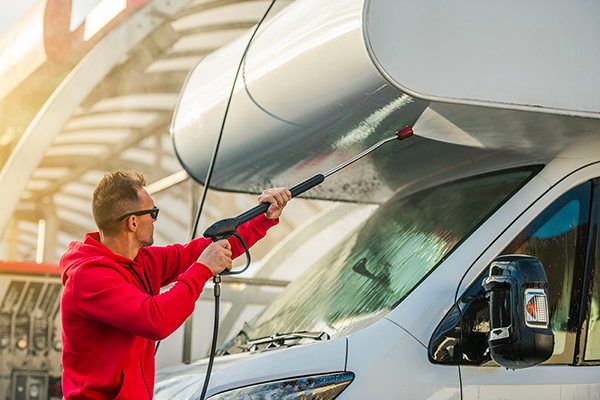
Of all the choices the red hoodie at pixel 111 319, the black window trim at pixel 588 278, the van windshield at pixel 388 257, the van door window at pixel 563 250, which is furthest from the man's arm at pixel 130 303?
the black window trim at pixel 588 278

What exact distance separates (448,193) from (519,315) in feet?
3.14

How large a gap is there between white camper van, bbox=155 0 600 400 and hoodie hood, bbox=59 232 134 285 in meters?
0.59

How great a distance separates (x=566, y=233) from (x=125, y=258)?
168 centimetres

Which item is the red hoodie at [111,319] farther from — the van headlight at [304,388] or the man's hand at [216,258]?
the van headlight at [304,388]

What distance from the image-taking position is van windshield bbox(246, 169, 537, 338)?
2609 mm

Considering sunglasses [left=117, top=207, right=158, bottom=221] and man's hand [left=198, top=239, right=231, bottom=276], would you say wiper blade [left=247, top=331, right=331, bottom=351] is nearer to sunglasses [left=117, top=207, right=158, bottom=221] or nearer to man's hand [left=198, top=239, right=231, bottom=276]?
man's hand [left=198, top=239, right=231, bottom=276]

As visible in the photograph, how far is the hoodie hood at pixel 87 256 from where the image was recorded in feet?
7.57

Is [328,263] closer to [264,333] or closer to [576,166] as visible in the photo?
[264,333]

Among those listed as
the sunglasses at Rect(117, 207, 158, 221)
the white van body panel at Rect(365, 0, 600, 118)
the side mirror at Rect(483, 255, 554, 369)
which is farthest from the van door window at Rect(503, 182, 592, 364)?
the sunglasses at Rect(117, 207, 158, 221)

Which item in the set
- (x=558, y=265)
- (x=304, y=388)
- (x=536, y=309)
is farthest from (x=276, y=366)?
(x=558, y=265)

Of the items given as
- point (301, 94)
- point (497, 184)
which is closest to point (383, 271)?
point (497, 184)

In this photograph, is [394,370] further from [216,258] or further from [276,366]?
[216,258]

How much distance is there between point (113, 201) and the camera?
244 centimetres

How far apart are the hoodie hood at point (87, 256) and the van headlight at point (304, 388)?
0.64 meters
